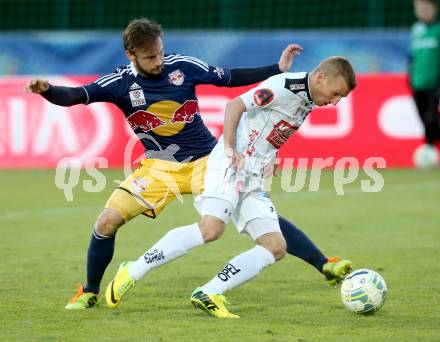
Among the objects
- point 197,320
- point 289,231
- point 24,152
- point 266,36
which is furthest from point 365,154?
point 197,320

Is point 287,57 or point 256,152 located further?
point 287,57

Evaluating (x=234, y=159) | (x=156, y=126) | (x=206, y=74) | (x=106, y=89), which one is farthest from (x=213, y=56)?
(x=234, y=159)

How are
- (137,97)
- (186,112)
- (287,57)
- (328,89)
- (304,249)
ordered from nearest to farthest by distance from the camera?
(328,89) → (137,97) → (287,57) → (186,112) → (304,249)

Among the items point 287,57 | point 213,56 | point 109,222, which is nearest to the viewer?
point 109,222

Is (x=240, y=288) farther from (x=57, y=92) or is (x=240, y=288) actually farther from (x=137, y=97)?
(x=57, y=92)

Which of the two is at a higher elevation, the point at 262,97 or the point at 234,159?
the point at 262,97

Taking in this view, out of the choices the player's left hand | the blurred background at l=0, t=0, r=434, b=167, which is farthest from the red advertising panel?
the player's left hand

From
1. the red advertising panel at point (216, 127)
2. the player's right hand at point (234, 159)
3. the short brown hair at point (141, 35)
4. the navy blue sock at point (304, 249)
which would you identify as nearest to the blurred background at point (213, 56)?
the red advertising panel at point (216, 127)

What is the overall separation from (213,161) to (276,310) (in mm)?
1009

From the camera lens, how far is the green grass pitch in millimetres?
5531

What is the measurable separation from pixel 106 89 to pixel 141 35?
0.47 meters

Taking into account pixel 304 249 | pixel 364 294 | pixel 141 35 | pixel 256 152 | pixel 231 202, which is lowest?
pixel 304 249

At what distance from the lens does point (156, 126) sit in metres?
6.59

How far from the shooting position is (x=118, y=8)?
19234 millimetres
